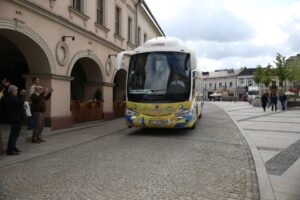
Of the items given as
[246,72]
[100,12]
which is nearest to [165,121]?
[100,12]

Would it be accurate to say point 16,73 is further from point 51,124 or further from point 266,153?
point 266,153

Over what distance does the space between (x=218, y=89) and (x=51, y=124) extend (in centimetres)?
8402

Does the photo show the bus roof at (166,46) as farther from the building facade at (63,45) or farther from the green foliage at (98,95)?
the green foliage at (98,95)

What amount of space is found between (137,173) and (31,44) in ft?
23.3

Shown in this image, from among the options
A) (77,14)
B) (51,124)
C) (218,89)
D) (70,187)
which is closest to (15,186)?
(70,187)

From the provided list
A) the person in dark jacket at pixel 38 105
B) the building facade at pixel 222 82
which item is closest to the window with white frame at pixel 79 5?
the person in dark jacket at pixel 38 105

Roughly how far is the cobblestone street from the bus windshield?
1.98 m

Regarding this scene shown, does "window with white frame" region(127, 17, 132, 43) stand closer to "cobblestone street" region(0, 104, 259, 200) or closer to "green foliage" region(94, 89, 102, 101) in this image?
"green foliage" region(94, 89, 102, 101)

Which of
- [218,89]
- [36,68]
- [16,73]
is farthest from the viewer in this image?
[218,89]

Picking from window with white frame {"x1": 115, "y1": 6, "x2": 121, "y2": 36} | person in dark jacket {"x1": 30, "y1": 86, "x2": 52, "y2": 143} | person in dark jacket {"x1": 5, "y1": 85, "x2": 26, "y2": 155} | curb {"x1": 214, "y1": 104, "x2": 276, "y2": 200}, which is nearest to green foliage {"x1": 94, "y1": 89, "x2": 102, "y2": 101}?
window with white frame {"x1": 115, "y1": 6, "x2": 121, "y2": 36}

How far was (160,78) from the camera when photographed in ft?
34.1

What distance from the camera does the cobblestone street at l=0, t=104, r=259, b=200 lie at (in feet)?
15.0

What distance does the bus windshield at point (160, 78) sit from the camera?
10.3 m

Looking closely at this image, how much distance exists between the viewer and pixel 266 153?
24.6 feet
